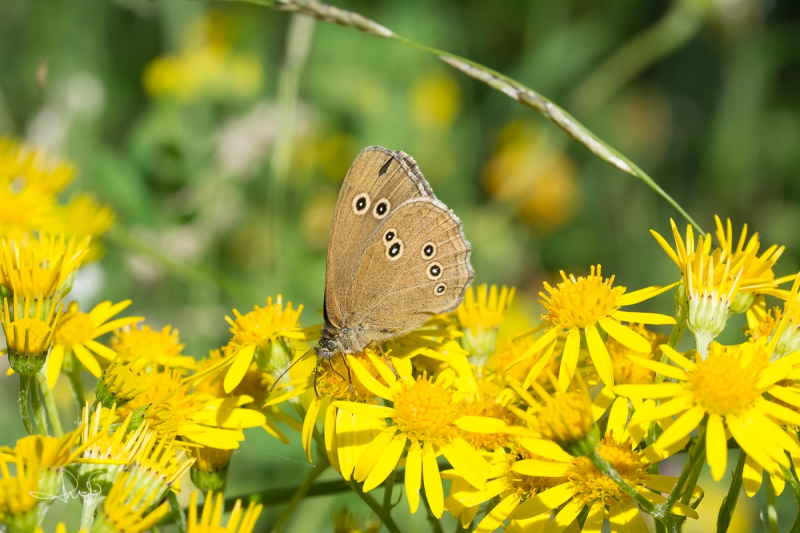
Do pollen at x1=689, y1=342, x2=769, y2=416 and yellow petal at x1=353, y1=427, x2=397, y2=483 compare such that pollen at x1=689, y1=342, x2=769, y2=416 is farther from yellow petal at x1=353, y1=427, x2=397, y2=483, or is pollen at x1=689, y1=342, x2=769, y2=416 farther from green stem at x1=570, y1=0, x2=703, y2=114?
green stem at x1=570, y1=0, x2=703, y2=114

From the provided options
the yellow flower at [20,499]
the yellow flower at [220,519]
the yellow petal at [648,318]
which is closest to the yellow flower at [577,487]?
the yellow petal at [648,318]

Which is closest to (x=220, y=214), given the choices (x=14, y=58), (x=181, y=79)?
(x=181, y=79)

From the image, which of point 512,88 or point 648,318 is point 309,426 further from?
point 512,88

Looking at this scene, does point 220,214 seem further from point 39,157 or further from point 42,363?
point 42,363

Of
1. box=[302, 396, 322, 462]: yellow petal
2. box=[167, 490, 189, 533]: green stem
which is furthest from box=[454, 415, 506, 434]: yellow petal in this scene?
box=[167, 490, 189, 533]: green stem

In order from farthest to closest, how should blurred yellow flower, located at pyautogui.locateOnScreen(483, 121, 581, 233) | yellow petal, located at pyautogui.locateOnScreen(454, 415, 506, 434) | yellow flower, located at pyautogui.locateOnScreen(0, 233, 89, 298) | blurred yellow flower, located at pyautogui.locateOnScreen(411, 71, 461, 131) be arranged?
blurred yellow flower, located at pyautogui.locateOnScreen(411, 71, 461, 131) → blurred yellow flower, located at pyautogui.locateOnScreen(483, 121, 581, 233) → yellow flower, located at pyautogui.locateOnScreen(0, 233, 89, 298) → yellow petal, located at pyautogui.locateOnScreen(454, 415, 506, 434)

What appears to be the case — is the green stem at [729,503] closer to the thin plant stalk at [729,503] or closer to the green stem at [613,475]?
the thin plant stalk at [729,503]

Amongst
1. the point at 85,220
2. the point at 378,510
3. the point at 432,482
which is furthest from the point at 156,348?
the point at 85,220
